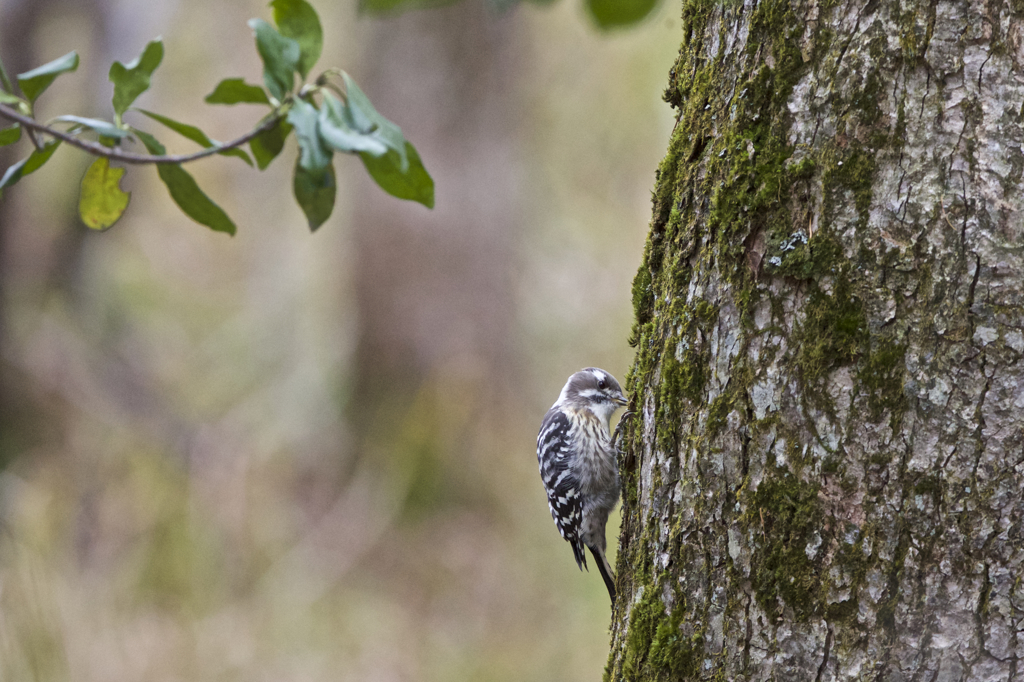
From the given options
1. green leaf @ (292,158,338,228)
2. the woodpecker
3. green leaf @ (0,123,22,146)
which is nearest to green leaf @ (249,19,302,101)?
green leaf @ (292,158,338,228)

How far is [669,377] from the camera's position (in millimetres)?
1742

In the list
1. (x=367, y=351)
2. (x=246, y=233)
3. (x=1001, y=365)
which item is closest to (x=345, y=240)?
(x=367, y=351)

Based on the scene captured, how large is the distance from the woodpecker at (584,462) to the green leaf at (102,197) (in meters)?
1.96

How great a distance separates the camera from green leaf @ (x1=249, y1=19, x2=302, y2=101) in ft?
4.72

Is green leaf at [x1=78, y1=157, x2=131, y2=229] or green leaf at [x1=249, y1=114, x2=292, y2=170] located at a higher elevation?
green leaf at [x1=249, y1=114, x2=292, y2=170]

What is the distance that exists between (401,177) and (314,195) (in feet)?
0.60

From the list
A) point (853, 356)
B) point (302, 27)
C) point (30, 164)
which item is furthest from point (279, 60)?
point (853, 356)

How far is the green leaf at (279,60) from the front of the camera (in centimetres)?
144

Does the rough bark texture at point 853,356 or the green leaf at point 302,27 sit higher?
the green leaf at point 302,27

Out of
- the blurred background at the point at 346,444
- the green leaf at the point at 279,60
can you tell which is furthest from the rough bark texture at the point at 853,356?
the blurred background at the point at 346,444

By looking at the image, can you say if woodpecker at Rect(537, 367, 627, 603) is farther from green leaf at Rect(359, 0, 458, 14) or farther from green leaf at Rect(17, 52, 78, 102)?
green leaf at Rect(359, 0, 458, 14)

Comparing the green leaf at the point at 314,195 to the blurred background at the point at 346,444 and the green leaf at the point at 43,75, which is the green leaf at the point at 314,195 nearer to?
the green leaf at the point at 43,75

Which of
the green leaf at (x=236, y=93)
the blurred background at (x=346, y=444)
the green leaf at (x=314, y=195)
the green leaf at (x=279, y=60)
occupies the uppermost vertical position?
the green leaf at (x=279, y=60)

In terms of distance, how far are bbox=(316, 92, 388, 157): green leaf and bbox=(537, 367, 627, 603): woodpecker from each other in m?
2.06
